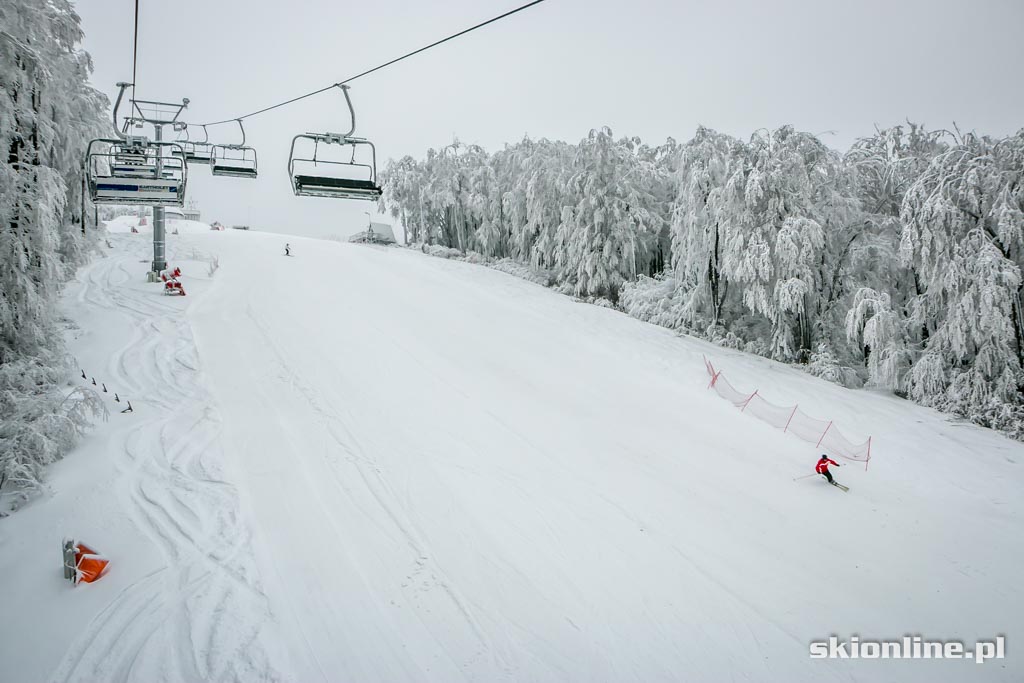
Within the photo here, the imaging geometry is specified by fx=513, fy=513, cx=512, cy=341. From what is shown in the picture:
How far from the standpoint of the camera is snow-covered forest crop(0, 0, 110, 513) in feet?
26.0

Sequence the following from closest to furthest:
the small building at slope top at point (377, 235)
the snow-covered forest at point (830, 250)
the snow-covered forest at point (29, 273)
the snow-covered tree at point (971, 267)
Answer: the snow-covered forest at point (29, 273)
the snow-covered tree at point (971, 267)
the snow-covered forest at point (830, 250)
the small building at slope top at point (377, 235)

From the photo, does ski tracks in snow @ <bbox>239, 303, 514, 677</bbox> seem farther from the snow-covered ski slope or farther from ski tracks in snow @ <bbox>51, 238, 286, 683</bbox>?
ski tracks in snow @ <bbox>51, 238, 286, 683</bbox>

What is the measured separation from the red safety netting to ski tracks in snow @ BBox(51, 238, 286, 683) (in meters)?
10.7

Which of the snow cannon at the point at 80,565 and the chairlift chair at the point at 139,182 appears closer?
the snow cannon at the point at 80,565

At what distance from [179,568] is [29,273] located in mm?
6784

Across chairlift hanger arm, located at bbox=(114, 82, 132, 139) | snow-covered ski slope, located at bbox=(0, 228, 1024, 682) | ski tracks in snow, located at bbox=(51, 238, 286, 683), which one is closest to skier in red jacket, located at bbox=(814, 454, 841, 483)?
snow-covered ski slope, located at bbox=(0, 228, 1024, 682)

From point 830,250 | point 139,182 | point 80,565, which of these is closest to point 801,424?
point 830,250

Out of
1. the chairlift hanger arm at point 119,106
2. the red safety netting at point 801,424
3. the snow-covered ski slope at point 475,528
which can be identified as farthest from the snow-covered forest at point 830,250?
the chairlift hanger arm at point 119,106

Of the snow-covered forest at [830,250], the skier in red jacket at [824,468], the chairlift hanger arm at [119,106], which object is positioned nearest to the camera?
the skier in red jacket at [824,468]

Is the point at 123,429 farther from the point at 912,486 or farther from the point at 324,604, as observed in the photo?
the point at 912,486

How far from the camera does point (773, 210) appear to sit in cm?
1853

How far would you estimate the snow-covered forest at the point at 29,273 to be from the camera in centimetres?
791

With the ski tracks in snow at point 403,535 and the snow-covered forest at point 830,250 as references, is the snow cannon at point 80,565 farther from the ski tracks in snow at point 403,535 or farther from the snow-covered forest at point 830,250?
the snow-covered forest at point 830,250

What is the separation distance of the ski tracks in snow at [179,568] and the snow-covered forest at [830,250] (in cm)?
1718
